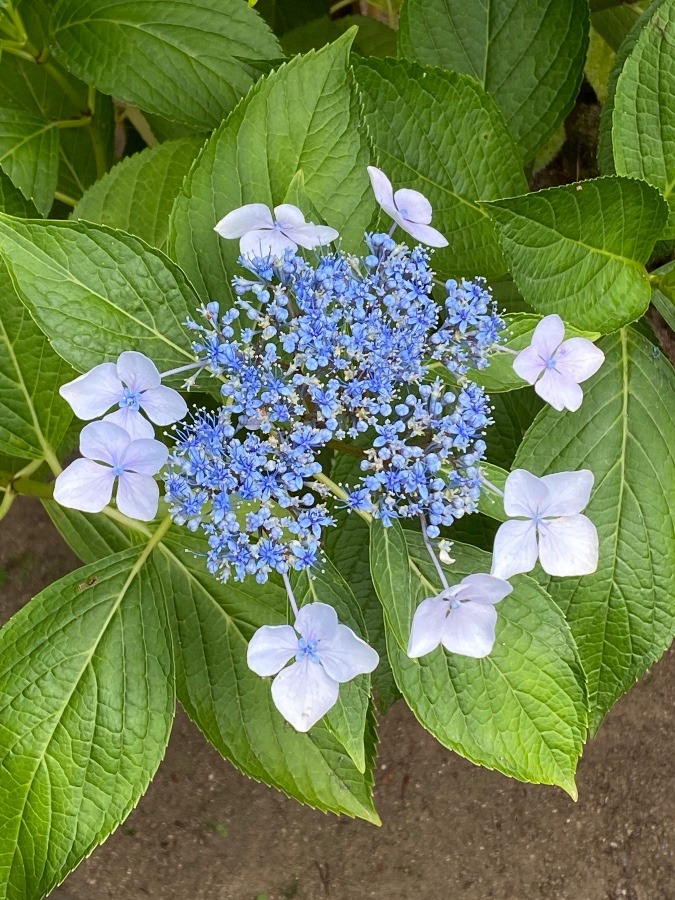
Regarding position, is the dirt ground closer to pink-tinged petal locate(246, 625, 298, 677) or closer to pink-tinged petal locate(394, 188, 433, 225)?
pink-tinged petal locate(246, 625, 298, 677)

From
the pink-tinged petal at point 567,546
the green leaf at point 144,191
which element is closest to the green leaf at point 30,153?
the green leaf at point 144,191

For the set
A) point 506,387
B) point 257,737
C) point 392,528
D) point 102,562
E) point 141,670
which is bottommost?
point 257,737

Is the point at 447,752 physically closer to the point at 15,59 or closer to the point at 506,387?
the point at 506,387

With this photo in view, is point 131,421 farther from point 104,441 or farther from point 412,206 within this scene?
point 412,206

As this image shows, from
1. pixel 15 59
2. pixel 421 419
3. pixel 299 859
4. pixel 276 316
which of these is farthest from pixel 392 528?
pixel 299 859

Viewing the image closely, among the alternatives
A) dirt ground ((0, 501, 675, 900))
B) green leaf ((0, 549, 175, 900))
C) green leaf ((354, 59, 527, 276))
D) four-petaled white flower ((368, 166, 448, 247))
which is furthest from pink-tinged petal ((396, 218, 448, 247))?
dirt ground ((0, 501, 675, 900))

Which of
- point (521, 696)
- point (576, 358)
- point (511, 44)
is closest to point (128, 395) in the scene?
point (576, 358)
